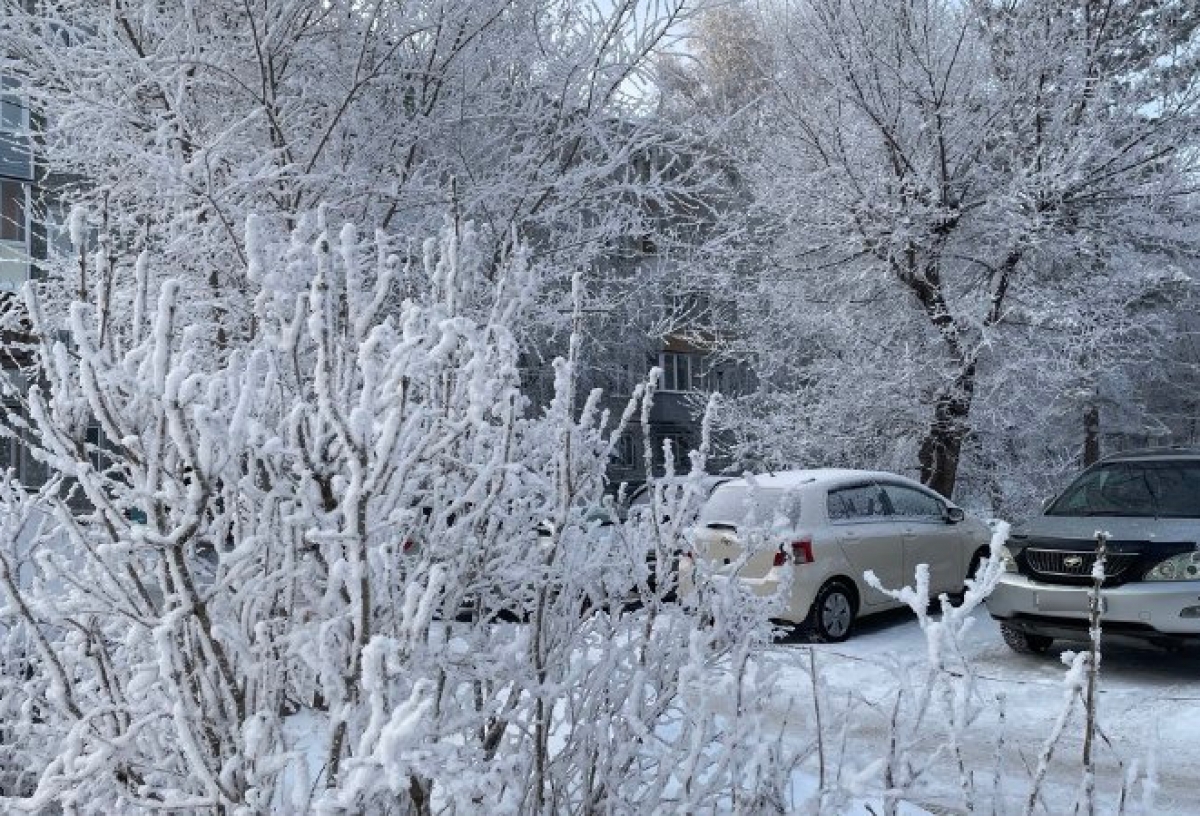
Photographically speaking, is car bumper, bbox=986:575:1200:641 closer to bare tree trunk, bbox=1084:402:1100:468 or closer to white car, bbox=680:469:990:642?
white car, bbox=680:469:990:642

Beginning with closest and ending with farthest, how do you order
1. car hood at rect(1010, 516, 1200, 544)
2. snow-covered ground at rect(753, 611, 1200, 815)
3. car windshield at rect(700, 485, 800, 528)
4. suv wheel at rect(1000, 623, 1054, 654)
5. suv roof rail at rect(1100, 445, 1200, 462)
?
snow-covered ground at rect(753, 611, 1200, 815)
car hood at rect(1010, 516, 1200, 544)
suv roof rail at rect(1100, 445, 1200, 462)
suv wheel at rect(1000, 623, 1054, 654)
car windshield at rect(700, 485, 800, 528)

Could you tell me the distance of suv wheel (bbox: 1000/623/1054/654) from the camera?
29.6ft

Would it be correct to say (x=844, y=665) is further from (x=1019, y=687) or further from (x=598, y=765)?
(x=598, y=765)

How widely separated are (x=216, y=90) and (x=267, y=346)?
219 inches

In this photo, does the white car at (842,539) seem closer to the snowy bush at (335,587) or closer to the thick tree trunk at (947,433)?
the thick tree trunk at (947,433)

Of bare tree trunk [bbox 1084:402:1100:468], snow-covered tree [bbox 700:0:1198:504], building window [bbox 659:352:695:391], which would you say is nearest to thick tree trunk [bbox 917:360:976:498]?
snow-covered tree [bbox 700:0:1198:504]

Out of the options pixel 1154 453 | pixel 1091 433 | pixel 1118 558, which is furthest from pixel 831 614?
pixel 1091 433

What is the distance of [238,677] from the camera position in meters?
2.15

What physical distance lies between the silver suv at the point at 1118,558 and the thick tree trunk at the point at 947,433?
3.82 meters

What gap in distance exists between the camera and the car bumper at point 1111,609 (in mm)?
7465

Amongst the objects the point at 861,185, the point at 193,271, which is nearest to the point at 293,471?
the point at 193,271

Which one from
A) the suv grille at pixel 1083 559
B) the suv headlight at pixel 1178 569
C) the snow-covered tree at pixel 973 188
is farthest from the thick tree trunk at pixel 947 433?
the suv headlight at pixel 1178 569

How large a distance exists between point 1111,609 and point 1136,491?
1.51 meters

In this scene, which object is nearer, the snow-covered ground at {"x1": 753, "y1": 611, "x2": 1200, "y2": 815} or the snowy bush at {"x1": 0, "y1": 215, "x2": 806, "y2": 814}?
the snowy bush at {"x1": 0, "y1": 215, "x2": 806, "y2": 814}
